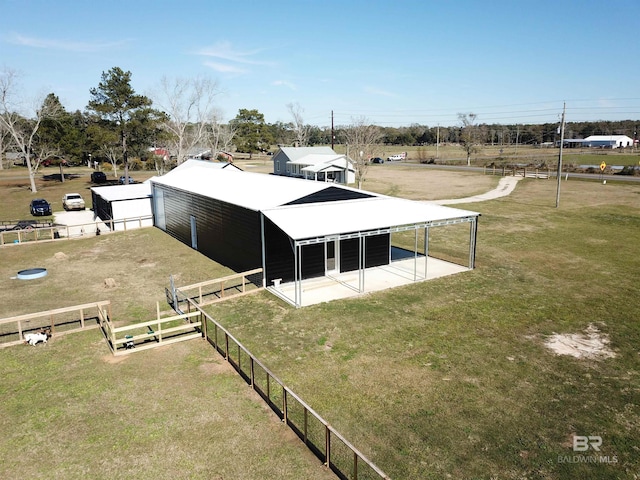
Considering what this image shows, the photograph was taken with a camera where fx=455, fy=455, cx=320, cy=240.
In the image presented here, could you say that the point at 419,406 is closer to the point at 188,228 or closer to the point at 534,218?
the point at 188,228

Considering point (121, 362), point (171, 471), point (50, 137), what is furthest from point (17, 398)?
point (50, 137)

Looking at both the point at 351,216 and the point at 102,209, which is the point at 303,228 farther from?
the point at 102,209

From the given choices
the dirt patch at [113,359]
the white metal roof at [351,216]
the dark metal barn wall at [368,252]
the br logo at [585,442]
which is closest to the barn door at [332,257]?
the dark metal barn wall at [368,252]

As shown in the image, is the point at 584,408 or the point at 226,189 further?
the point at 226,189

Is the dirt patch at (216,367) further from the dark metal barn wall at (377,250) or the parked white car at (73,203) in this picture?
the parked white car at (73,203)

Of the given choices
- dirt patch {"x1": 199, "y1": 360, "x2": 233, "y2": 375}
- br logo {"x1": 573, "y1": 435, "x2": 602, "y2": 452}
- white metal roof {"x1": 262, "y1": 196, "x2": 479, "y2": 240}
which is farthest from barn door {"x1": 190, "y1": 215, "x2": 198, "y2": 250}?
br logo {"x1": 573, "y1": 435, "x2": 602, "y2": 452}
